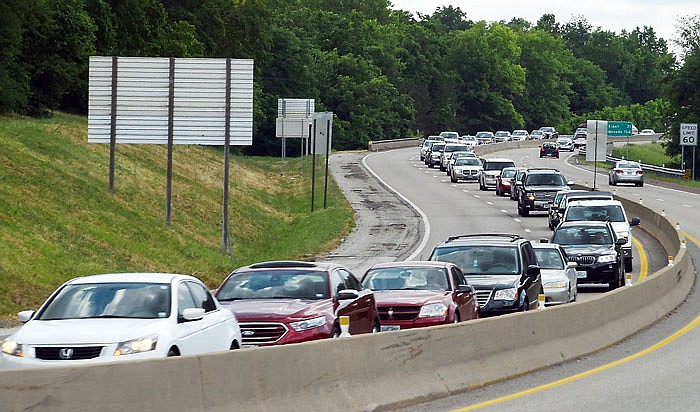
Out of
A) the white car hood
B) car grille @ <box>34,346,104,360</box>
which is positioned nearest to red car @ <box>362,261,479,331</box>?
the white car hood

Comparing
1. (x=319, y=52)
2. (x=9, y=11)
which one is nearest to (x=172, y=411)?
(x=9, y=11)

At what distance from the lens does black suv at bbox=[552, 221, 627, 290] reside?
102 feet

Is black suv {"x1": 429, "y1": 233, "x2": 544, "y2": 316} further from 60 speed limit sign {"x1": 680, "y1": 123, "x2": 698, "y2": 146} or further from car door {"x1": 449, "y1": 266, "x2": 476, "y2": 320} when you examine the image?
60 speed limit sign {"x1": 680, "y1": 123, "x2": 698, "y2": 146}

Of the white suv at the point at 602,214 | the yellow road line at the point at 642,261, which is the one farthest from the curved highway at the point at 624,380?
the white suv at the point at 602,214

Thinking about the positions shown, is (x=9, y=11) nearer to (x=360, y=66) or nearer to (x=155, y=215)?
(x=155, y=215)

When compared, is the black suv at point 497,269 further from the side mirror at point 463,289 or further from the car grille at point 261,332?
the car grille at point 261,332

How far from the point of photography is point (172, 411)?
400 inches

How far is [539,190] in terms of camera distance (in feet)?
176

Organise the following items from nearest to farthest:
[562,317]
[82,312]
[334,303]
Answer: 1. [82,312]
2. [334,303]
3. [562,317]

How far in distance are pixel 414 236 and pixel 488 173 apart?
24811 mm

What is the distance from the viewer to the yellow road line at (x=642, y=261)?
35.8 meters

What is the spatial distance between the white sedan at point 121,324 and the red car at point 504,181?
51436 millimetres

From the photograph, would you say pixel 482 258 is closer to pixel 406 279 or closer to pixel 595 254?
pixel 406 279

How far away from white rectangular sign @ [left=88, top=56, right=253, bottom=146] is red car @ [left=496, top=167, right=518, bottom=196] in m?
28.4
